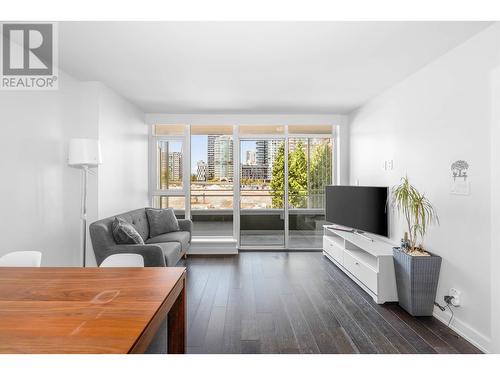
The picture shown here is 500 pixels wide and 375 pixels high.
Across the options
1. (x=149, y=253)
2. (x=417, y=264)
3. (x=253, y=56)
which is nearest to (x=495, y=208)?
(x=417, y=264)

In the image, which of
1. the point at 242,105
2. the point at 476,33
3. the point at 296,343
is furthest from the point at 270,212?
the point at 476,33

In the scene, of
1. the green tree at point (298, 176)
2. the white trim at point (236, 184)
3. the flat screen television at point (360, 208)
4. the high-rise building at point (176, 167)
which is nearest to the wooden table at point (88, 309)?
the flat screen television at point (360, 208)

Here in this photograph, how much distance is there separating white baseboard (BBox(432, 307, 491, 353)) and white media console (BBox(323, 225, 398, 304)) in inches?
18.4

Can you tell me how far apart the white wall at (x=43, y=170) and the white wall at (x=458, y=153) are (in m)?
3.99

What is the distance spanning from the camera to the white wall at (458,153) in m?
2.32

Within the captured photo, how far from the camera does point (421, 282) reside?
9.11 ft

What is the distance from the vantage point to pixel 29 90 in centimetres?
291

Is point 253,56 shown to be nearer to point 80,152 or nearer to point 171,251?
point 80,152

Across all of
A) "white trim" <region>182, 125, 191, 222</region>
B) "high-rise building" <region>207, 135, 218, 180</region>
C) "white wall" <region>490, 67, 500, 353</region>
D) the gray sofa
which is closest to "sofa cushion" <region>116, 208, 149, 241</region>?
the gray sofa

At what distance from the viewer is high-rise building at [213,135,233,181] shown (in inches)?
222

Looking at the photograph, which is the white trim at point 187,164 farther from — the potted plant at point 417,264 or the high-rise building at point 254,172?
the potted plant at point 417,264

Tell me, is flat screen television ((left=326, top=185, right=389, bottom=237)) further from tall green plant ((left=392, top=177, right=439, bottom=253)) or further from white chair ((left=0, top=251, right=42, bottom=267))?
white chair ((left=0, top=251, right=42, bottom=267))
